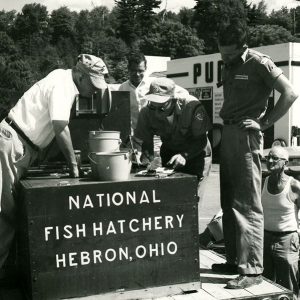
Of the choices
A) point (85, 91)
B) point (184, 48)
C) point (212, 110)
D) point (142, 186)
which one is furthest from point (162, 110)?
point (184, 48)

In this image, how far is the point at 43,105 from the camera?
3.65 meters

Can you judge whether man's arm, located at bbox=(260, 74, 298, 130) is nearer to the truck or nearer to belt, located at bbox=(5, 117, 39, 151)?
belt, located at bbox=(5, 117, 39, 151)

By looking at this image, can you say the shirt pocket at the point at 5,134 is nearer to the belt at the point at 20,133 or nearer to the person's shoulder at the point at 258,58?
the belt at the point at 20,133

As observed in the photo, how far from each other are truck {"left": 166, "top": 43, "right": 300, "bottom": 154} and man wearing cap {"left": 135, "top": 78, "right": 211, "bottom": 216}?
454 inches

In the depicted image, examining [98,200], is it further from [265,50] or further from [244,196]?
[265,50]

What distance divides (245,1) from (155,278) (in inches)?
4331

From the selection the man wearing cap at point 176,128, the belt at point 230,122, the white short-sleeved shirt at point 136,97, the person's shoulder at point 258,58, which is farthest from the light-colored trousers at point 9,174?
the white short-sleeved shirt at point 136,97

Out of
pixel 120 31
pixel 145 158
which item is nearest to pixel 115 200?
pixel 145 158

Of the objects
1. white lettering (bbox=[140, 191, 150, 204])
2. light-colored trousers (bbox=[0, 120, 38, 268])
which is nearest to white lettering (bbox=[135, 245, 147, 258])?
white lettering (bbox=[140, 191, 150, 204])

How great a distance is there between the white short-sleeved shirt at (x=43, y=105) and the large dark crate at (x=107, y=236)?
379 millimetres

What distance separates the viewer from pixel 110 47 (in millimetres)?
96125

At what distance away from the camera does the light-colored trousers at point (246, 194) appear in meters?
3.63

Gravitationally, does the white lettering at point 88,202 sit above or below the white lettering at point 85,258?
above

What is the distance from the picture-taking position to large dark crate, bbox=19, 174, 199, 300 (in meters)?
3.17
